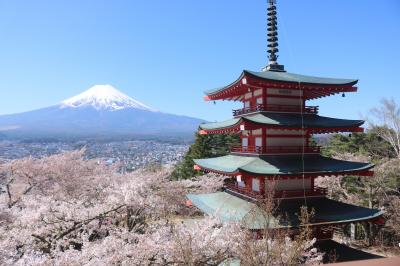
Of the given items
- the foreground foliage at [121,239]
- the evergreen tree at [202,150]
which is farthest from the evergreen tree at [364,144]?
the foreground foliage at [121,239]

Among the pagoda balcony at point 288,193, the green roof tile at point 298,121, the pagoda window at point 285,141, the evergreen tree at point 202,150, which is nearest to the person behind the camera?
the pagoda balcony at point 288,193

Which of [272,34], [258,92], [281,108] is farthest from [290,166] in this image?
[272,34]

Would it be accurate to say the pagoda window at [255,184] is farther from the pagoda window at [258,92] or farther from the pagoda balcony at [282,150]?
the pagoda window at [258,92]

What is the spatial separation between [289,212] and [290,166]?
5.41 ft

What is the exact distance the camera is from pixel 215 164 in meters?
15.6

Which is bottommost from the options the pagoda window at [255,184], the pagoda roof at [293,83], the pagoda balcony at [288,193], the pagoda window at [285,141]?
the pagoda balcony at [288,193]

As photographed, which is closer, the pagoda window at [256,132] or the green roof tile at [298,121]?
the green roof tile at [298,121]

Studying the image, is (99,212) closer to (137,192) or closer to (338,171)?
(137,192)

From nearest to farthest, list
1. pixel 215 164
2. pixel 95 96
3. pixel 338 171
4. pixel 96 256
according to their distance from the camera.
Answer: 1. pixel 96 256
2. pixel 338 171
3. pixel 215 164
4. pixel 95 96

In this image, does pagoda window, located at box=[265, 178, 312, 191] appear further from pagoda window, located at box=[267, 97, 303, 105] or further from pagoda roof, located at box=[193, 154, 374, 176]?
pagoda window, located at box=[267, 97, 303, 105]

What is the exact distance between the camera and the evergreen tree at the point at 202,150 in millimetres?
36000

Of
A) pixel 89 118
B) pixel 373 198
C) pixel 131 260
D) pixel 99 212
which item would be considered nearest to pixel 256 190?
pixel 99 212

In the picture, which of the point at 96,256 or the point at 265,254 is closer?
the point at 96,256

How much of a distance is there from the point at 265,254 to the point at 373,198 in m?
15.5
